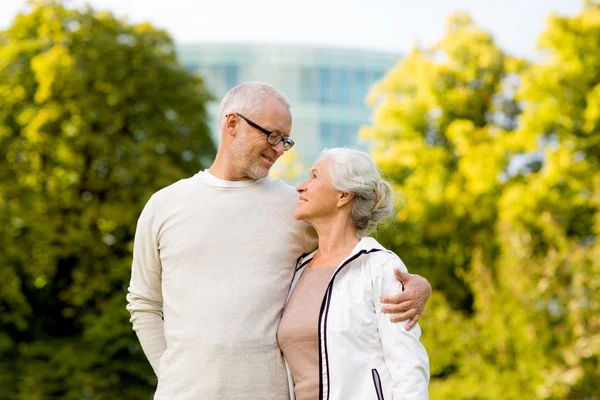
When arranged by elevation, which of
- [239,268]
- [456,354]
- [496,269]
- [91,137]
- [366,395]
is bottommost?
[456,354]

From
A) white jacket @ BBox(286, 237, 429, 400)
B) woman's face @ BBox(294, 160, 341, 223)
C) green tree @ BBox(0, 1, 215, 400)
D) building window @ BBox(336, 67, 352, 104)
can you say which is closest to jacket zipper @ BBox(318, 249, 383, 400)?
white jacket @ BBox(286, 237, 429, 400)

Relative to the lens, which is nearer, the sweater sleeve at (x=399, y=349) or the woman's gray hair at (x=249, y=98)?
the sweater sleeve at (x=399, y=349)

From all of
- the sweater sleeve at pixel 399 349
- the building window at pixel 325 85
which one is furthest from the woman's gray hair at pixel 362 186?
the building window at pixel 325 85

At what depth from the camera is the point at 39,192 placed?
1814cm

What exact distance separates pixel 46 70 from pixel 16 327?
Answer: 4847 mm

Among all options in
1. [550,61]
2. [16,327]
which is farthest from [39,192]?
[550,61]

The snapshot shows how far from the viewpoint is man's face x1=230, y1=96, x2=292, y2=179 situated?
13.2 feet

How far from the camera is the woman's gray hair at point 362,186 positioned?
391 cm

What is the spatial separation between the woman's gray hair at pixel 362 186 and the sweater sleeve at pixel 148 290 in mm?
805

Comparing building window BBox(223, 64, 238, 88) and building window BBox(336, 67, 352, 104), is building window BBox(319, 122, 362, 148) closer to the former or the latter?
building window BBox(336, 67, 352, 104)

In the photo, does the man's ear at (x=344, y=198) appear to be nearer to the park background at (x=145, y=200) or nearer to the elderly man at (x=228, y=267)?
the elderly man at (x=228, y=267)

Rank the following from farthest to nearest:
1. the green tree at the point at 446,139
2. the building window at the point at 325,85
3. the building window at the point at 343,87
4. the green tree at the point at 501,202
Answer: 1. the building window at the point at 343,87
2. the building window at the point at 325,85
3. the green tree at the point at 446,139
4. the green tree at the point at 501,202

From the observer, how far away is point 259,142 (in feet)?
13.2

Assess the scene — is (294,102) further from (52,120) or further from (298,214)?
(298,214)
